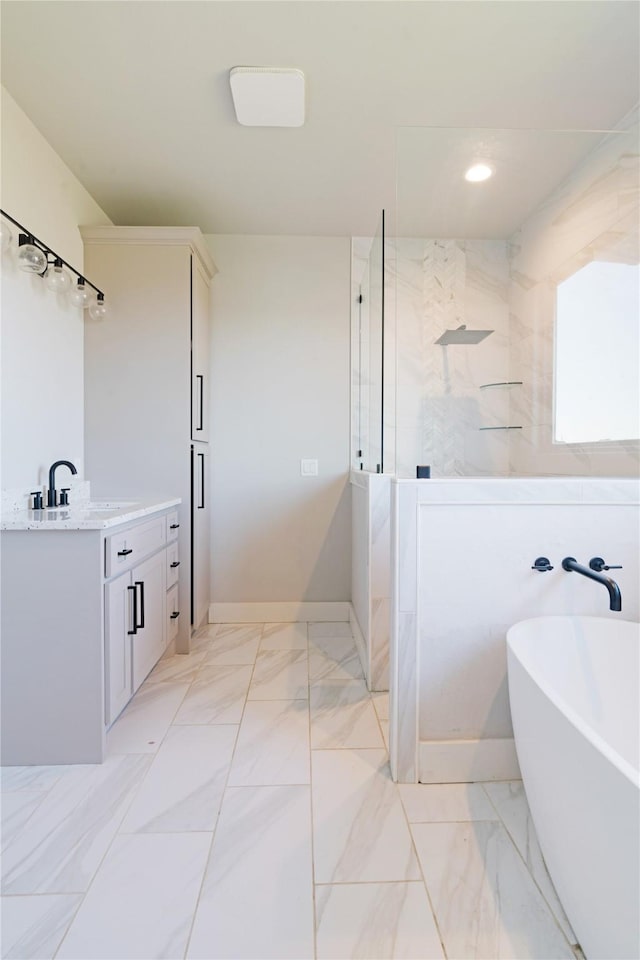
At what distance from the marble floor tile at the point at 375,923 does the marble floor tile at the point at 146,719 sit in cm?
91

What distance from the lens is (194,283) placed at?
8.77 feet

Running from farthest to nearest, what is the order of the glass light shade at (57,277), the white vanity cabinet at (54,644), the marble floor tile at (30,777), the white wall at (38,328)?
the glass light shade at (57,277) < the white wall at (38,328) < the white vanity cabinet at (54,644) < the marble floor tile at (30,777)

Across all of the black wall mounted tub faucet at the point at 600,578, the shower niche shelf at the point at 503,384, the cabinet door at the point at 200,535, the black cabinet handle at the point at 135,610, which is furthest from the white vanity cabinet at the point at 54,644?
the black wall mounted tub faucet at the point at 600,578

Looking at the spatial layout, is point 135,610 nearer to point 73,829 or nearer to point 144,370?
point 73,829

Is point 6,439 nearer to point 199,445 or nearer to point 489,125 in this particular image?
point 199,445

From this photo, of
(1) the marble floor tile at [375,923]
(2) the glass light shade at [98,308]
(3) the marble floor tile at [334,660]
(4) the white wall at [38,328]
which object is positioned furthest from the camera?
(2) the glass light shade at [98,308]

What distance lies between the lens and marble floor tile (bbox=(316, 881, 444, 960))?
1.01 metres

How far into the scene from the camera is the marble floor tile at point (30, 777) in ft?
5.07

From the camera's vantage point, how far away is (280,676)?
7.75 feet

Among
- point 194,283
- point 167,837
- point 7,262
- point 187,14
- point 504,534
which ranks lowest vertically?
point 167,837

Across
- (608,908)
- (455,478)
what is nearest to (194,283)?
(455,478)

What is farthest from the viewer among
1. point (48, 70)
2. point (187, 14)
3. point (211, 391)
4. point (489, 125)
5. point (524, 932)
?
Answer: point (211, 391)

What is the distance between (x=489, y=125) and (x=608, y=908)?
107 inches

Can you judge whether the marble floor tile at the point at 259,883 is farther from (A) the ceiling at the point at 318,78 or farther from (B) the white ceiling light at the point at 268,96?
(B) the white ceiling light at the point at 268,96
